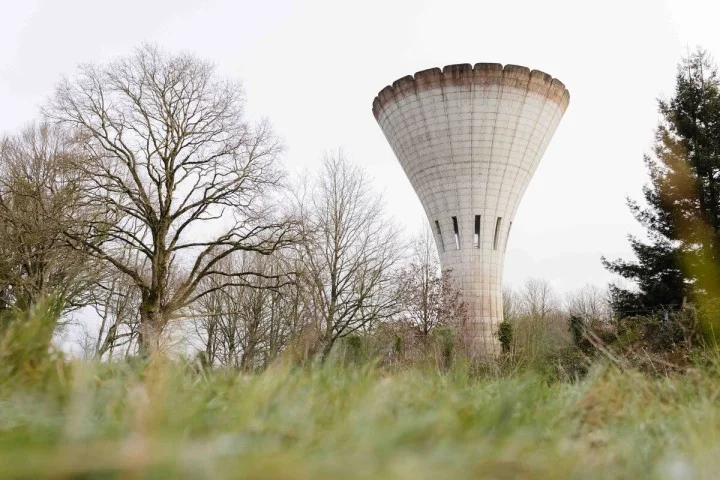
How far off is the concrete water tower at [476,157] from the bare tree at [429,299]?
1.19 meters

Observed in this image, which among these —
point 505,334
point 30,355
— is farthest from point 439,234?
point 30,355

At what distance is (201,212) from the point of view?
1853 cm

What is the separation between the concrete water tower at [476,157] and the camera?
83.3 feet

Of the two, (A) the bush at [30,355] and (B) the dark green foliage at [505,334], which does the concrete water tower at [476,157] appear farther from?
(A) the bush at [30,355]

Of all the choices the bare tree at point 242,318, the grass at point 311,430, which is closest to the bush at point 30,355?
the grass at point 311,430

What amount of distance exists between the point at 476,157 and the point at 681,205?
8274 millimetres

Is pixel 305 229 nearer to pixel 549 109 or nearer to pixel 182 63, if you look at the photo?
pixel 182 63

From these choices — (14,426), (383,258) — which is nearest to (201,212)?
(383,258)

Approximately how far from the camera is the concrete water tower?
2538cm

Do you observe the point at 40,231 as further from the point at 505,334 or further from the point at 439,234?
the point at 505,334

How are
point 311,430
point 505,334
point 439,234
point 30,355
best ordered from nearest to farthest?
point 311,430
point 30,355
point 505,334
point 439,234

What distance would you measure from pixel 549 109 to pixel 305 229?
14.7m

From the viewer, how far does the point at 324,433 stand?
1067 mm

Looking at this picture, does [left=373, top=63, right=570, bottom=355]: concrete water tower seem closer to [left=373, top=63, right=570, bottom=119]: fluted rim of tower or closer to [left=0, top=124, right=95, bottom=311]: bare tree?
[left=373, top=63, right=570, bottom=119]: fluted rim of tower
